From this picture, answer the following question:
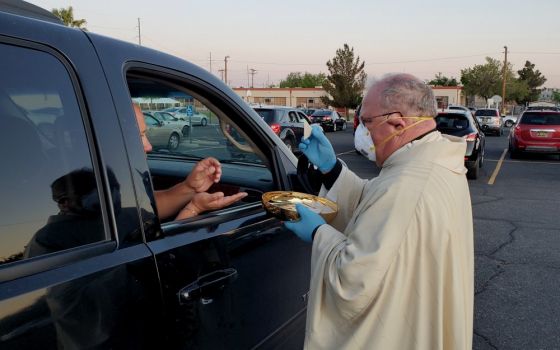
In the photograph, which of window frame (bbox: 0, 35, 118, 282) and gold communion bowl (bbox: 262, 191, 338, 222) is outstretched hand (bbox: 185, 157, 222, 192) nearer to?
gold communion bowl (bbox: 262, 191, 338, 222)

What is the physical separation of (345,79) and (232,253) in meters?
57.6

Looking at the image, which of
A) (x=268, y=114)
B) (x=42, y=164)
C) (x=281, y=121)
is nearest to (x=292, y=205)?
(x=42, y=164)

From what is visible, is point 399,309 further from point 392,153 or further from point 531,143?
point 531,143

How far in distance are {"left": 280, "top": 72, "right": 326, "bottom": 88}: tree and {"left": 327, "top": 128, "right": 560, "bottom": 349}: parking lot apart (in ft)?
310

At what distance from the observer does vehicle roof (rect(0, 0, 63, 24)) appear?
1458mm

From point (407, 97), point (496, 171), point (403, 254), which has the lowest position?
point (496, 171)

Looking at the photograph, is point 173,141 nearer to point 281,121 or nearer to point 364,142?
point 364,142

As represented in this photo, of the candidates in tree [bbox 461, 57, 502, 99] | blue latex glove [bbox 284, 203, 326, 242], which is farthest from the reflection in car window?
tree [bbox 461, 57, 502, 99]

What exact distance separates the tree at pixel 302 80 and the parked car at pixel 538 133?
87126 mm

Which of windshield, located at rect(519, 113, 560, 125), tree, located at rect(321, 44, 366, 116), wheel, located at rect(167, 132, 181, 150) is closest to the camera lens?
wheel, located at rect(167, 132, 181, 150)

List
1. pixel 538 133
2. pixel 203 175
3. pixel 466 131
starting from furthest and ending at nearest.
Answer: pixel 538 133, pixel 466 131, pixel 203 175

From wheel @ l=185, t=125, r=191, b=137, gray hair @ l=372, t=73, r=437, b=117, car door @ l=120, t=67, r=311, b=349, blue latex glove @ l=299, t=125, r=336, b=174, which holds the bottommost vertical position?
car door @ l=120, t=67, r=311, b=349

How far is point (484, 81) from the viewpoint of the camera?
7088 cm

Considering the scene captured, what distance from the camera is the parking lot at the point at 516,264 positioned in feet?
12.1
